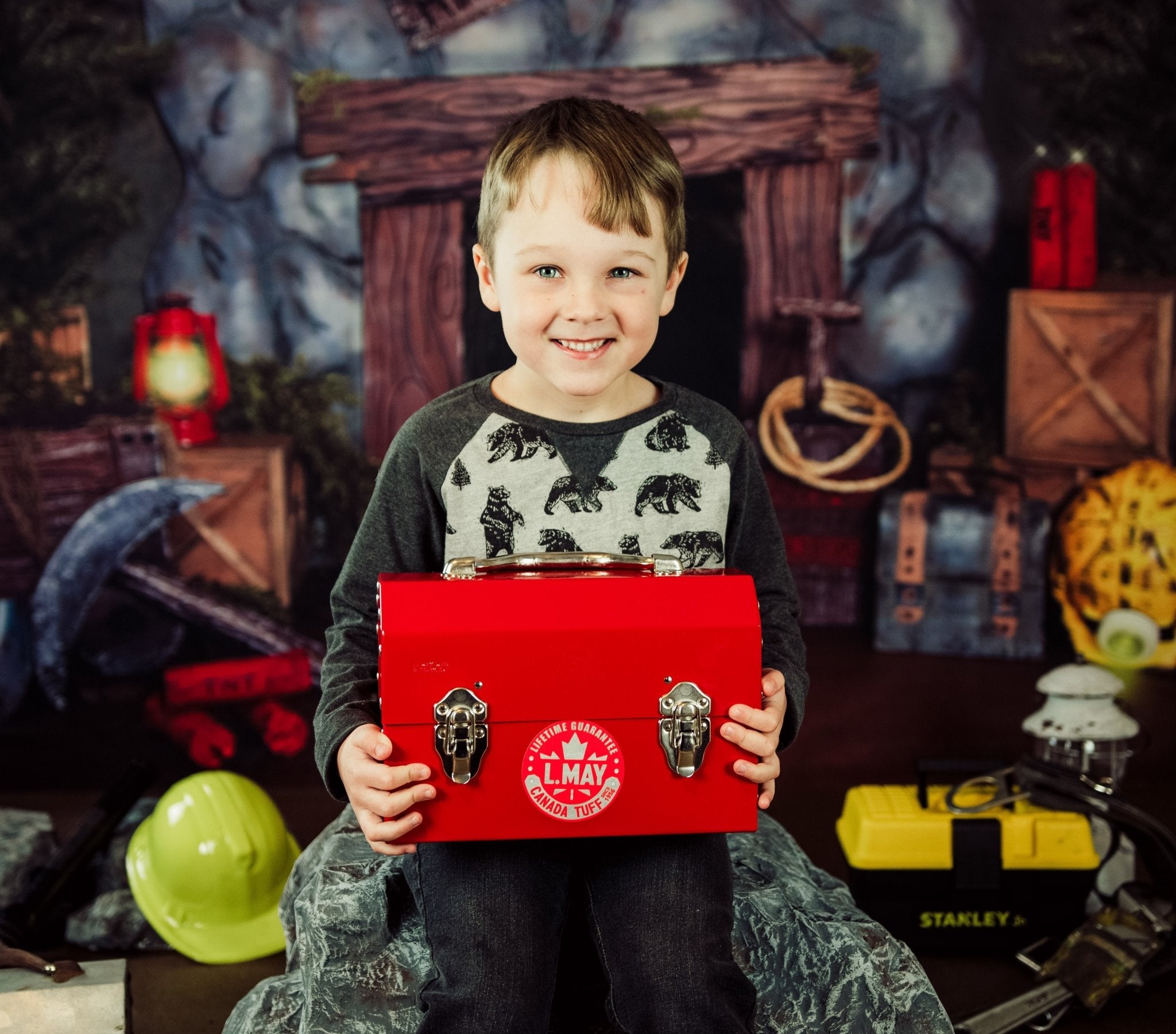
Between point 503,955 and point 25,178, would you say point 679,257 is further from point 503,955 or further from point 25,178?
point 25,178

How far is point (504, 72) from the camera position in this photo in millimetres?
3811

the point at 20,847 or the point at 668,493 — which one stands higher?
the point at 668,493

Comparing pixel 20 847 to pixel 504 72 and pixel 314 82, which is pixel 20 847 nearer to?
pixel 314 82

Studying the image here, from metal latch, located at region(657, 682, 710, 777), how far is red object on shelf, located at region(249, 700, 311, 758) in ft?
8.14

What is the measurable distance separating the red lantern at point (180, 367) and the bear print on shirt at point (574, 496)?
2.23m

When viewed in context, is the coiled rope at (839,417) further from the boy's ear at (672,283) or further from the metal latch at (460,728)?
the metal latch at (460,728)

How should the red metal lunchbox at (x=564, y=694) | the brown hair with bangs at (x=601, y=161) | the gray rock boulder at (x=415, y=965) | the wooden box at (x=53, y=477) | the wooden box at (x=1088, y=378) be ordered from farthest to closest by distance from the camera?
the wooden box at (x=1088, y=378) → the wooden box at (x=53, y=477) → the gray rock boulder at (x=415, y=965) → the brown hair with bangs at (x=601, y=161) → the red metal lunchbox at (x=564, y=694)

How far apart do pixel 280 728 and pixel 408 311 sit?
136 cm

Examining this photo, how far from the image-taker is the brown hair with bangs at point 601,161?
1.70 m

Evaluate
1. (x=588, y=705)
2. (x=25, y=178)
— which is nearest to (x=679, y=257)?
(x=588, y=705)

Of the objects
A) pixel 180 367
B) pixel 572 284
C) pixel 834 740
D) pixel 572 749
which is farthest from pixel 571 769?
pixel 180 367

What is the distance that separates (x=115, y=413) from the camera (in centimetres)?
383

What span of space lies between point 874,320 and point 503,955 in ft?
9.38

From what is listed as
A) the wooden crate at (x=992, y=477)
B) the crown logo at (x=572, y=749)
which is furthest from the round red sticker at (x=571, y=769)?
the wooden crate at (x=992, y=477)
